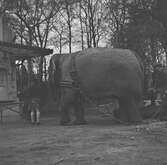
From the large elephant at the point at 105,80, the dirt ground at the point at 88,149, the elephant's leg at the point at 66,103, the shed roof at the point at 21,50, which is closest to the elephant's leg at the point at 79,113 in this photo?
the large elephant at the point at 105,80

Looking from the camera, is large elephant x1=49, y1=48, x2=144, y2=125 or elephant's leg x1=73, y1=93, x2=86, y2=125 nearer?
large elephant x1=49, y1=48, x2=144, y2=125

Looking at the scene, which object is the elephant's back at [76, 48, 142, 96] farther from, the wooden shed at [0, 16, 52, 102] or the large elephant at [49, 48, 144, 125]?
the wooden shed at [0, 16, 52, 102]

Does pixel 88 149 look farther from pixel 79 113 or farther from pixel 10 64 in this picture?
pixel 10 64

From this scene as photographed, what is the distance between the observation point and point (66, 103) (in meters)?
14.5

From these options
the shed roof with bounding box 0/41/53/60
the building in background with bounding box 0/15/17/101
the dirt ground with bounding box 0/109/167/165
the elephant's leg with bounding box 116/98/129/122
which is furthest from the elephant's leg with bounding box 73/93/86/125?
the building in background with bounding box 0/15/17/101

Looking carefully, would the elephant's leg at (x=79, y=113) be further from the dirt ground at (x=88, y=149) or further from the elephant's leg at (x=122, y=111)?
the dirt ground at (x=88, y=149)

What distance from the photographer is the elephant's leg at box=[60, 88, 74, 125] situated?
47.4 ft

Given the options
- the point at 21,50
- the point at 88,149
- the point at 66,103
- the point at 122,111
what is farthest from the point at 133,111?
the point at 21,50

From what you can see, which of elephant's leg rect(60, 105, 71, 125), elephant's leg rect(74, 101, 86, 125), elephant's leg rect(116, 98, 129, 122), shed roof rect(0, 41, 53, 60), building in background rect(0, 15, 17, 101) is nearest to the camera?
elephant's leg rect(116, 98, 129, 122)

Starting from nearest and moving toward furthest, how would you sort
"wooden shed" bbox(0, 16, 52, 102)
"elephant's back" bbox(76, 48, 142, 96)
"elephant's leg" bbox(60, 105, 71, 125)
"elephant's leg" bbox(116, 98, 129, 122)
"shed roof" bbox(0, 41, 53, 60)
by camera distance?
"elephant's back" bbox(76, 48, 142, 96) → "elephant's leg" bbox(116, 98, 129, 122) → "elephant's leg" bbox(60, 105, 71, 125) → "shed roof" bbox(0, 41, 53, 60) → "wooden shed" bbox(0, 16, 52, 102)

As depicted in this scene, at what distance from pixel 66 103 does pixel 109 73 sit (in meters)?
2.12

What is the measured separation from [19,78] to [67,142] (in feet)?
54.8

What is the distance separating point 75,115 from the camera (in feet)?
48.1

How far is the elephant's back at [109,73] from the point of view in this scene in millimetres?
13367
